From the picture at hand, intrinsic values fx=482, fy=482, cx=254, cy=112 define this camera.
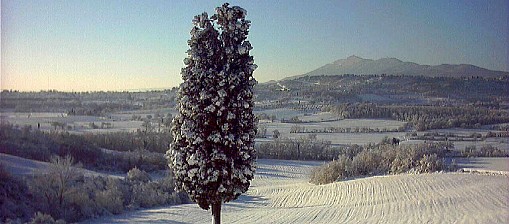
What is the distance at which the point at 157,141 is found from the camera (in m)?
74.3

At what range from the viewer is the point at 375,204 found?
31.2 m

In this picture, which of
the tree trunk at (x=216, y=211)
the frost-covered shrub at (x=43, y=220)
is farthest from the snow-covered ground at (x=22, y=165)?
the tree trunk at (x=216, y=211)

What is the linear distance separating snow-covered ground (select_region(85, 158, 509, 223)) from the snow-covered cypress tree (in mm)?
13077

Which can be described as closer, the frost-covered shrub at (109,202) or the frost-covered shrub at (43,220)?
the frost-covered shrub at (43,220)

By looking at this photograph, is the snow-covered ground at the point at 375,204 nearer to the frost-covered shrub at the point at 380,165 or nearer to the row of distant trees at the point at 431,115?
the frost-covered shrub at the point at 380,165

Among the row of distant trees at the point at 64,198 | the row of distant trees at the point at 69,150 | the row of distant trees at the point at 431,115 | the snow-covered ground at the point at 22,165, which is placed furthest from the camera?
the row of distant trees at the point at 431,115

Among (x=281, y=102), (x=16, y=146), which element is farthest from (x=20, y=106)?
(x=281, y=102)

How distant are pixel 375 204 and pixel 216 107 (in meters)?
18.7

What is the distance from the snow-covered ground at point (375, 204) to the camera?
2619 centimetres

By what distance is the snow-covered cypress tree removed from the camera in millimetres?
15977

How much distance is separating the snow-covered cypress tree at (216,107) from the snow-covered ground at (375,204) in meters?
13.1

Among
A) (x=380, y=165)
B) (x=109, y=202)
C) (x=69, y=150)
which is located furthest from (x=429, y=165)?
(x=69, y=150)

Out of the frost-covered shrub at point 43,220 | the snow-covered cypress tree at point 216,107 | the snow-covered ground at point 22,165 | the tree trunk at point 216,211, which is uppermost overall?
the snow-covered cypress tree at point 216,107

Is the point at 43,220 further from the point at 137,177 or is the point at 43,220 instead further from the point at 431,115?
the point at 431,115
